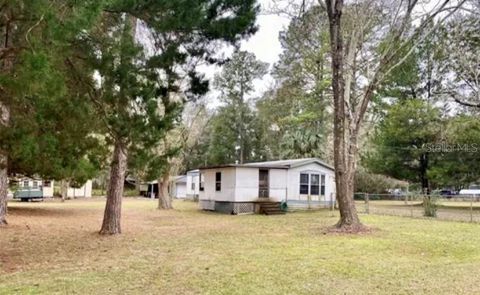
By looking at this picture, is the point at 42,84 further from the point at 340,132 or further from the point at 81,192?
the point at 81,192

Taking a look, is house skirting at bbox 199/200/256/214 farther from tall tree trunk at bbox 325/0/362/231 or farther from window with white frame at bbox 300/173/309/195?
tall tree trunk at bbox 325/0/362/231

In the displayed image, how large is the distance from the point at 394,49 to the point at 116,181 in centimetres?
966

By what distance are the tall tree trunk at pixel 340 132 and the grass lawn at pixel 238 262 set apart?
36.8 inches

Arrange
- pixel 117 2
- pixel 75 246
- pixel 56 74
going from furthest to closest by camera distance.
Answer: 1. pixel 75 246
2. pixel 117 2
3. pixel 56 74

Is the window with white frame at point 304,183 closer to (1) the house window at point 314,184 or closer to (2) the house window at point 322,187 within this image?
(1) the house window at point 314,184

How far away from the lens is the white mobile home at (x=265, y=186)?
21.5 m

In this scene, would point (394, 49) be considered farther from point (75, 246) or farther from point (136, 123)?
point (75, 246)

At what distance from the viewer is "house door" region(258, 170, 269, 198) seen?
22163 mm

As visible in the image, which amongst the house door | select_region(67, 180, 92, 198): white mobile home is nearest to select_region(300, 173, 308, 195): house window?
the house door

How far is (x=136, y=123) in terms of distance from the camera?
23.4 ft

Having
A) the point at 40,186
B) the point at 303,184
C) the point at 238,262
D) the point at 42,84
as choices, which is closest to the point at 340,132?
the point at 238,262

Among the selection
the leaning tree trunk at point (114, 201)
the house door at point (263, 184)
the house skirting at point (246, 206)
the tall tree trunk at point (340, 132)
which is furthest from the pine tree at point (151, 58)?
the house door at point (263, 184)

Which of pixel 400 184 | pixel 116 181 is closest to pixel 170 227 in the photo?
pixel 116 181

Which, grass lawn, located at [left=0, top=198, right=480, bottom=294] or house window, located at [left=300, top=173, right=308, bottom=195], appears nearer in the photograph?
grass lawn, located at [left=0, top=198, right=480, bottom=294]
